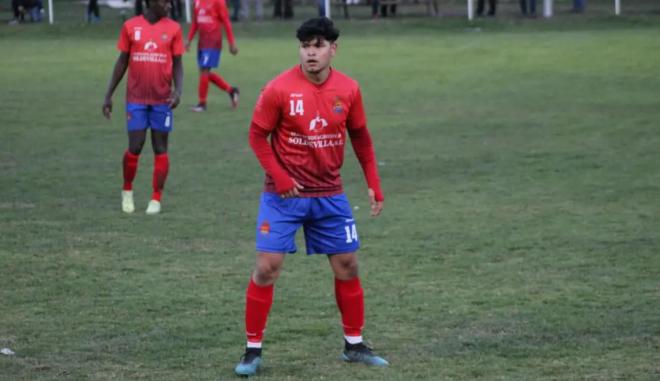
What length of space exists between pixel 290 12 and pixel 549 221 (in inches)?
1106

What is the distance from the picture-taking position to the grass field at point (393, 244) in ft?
27.3

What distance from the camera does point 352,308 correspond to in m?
8.04

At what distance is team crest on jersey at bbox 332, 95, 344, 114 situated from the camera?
7.79 metres

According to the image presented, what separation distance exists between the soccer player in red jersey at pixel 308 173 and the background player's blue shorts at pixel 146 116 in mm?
5558

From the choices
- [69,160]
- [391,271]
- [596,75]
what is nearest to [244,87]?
[596,75]

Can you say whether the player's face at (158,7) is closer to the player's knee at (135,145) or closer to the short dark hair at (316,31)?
the player's knee at (135,145)

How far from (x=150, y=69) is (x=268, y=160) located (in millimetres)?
5768

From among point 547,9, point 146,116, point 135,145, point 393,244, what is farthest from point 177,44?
point 547,9

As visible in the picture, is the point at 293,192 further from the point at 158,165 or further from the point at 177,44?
the point at 158,165

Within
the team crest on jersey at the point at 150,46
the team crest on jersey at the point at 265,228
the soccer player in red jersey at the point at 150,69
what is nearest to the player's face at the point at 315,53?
the team crest on jersey at the point at 265,228

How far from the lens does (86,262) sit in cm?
1135

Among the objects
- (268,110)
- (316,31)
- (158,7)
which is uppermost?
(316,31)

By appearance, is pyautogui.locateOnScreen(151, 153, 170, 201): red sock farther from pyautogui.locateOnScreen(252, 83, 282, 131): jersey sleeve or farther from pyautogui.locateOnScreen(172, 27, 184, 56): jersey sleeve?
pyautogui.locateOnScreen(252, 83, 282, 131): jersey sleeve

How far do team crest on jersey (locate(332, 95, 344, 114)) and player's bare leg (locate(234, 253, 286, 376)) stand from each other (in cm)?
86
